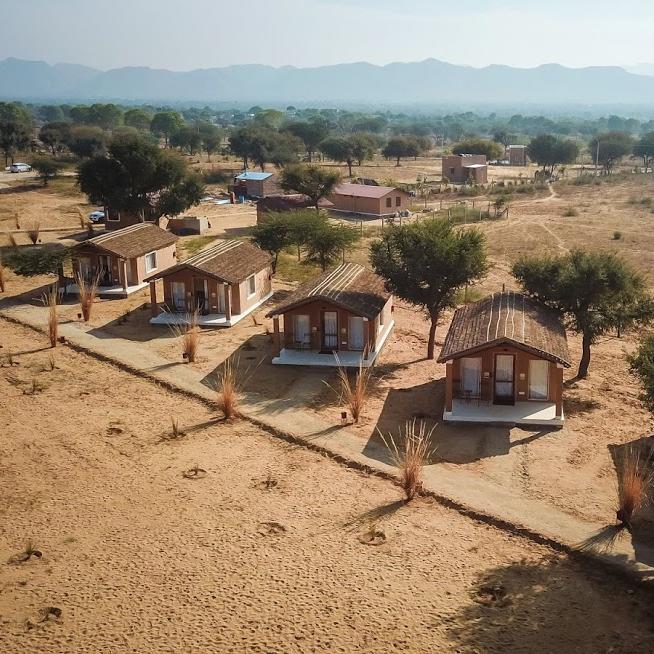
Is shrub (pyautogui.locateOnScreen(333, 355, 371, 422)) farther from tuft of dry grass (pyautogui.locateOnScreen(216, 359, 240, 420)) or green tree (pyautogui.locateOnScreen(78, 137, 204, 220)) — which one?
green tree (pyautogui.locateOnScreen(78, 137, 204, 220))

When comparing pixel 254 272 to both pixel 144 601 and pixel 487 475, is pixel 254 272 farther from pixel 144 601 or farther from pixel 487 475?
pixel 144 601

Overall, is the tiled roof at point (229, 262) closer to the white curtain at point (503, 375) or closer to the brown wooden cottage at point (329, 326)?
the brown wooden cottage at point (329, 326)

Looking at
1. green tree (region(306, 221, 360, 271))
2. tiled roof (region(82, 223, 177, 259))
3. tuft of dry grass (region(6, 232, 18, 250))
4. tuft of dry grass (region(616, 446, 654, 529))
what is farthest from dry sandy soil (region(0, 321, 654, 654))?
tuft of dry grass (region(6, 232, 18, 250))

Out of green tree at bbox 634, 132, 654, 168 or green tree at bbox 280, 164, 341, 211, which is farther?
green tree at bbox 634, 132, 654, 168

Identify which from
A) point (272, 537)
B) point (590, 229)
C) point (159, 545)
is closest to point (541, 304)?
point (272, 537)

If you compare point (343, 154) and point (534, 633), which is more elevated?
point (343, 154)
